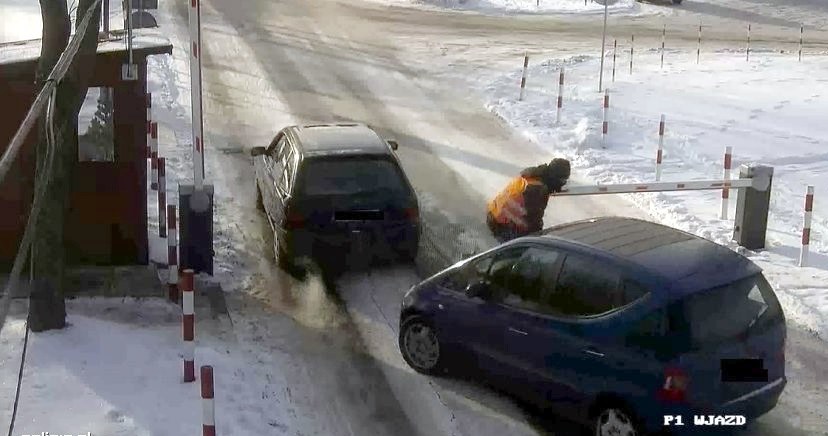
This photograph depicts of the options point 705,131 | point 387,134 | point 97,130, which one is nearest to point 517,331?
point 97,130

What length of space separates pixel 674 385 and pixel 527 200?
4701 millimetres

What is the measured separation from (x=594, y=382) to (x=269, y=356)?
10.5 ft

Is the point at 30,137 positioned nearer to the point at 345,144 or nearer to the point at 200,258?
the point at 200,258

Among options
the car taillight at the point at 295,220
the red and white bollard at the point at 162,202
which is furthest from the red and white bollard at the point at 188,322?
the red and white bollard at the point at 162,202

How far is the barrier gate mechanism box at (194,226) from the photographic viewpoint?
11680 millimetres

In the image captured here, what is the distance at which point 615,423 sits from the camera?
7.74 meters

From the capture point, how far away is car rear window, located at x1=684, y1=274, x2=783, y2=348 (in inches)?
294

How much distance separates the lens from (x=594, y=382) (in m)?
7.85

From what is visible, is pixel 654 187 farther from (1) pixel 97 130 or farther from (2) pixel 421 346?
(1) pixel 97 130

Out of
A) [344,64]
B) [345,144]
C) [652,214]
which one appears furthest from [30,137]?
[344,64]

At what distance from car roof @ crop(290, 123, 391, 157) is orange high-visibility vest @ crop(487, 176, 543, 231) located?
4.48 ft

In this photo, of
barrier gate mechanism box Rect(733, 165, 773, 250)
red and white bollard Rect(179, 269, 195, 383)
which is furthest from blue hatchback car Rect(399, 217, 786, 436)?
barrier gate mechanism box Rect(733, 165, 773, 250)

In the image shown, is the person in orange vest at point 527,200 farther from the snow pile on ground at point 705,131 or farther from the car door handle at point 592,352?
the car door handle at point 592,352

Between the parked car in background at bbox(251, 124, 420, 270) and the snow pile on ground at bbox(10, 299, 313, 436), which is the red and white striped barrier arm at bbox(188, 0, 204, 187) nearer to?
the parked car in background at bbox(251, 124, 420, 270)
